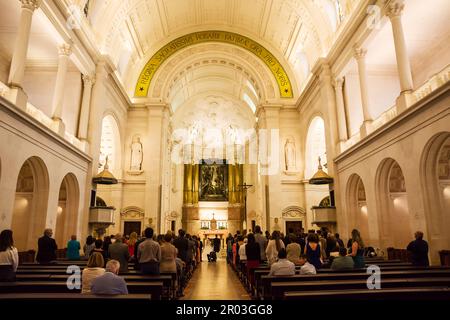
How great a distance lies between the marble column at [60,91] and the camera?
11469mm

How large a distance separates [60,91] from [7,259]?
8.83m

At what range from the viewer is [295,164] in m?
19.7

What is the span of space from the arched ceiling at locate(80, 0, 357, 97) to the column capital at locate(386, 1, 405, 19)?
314cm

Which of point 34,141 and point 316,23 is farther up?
point 316,23

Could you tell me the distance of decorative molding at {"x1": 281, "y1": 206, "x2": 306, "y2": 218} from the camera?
62.4ft

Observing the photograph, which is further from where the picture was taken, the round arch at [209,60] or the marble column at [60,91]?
the round arch at [209,60]

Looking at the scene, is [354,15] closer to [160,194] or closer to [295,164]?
[295,164]

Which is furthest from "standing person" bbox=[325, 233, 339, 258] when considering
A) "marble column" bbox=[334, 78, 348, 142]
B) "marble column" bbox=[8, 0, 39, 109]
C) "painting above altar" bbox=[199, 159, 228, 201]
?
"painting above altar" bbox=[199, 159, 228, 201]

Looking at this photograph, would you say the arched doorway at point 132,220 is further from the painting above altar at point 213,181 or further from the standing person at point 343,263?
the standing person at point 343,263

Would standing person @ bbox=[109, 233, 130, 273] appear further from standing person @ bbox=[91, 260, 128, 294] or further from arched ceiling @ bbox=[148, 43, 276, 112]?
arched ceiling @ bbox=[148, 43, 276, 112]

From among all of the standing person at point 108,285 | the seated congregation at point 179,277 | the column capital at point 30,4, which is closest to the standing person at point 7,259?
the seated congregation at point 179,277

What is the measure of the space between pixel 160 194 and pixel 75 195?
266 inches

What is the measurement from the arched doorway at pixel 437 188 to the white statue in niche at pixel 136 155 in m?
14.9

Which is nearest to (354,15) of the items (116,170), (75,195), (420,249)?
(420,249)
